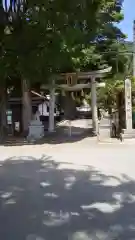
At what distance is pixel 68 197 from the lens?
679 cm

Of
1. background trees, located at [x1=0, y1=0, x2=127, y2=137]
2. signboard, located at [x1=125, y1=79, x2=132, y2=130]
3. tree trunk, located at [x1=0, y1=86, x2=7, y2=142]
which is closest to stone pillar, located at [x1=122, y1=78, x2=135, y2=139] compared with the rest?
signboard, located at [x1=125, y1=79, x2=132, y2=130]

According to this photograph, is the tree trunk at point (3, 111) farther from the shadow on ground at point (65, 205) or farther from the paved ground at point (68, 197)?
the shadow on ground at point (65, 205)

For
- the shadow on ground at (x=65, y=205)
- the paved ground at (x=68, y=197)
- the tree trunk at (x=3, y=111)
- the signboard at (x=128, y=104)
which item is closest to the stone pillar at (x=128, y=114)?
the signboard at (x=128, y=104)

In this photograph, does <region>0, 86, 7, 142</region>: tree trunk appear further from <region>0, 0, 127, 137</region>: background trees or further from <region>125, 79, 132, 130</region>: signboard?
<region>0, 0, 127, 137</region>: background trees

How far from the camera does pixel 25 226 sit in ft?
16.8

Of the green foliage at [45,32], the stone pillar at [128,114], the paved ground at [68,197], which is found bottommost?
the paved ground at [68,197]

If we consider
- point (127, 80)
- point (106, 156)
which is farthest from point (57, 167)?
point (127, 80)

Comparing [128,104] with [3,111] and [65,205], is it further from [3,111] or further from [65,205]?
[65,205]

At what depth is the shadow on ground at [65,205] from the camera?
4.84 metres

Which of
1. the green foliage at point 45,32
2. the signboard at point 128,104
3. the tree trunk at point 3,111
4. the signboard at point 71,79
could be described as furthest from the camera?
the tree trunk at point 3,111

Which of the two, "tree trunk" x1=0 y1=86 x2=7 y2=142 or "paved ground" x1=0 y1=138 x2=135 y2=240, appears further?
"tree trunk" x1=0 y1=86 x2=7 y2=142

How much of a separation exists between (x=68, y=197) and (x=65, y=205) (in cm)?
58

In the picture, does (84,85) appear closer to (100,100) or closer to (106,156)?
(106,156)

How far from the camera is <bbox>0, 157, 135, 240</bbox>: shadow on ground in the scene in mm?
4844
